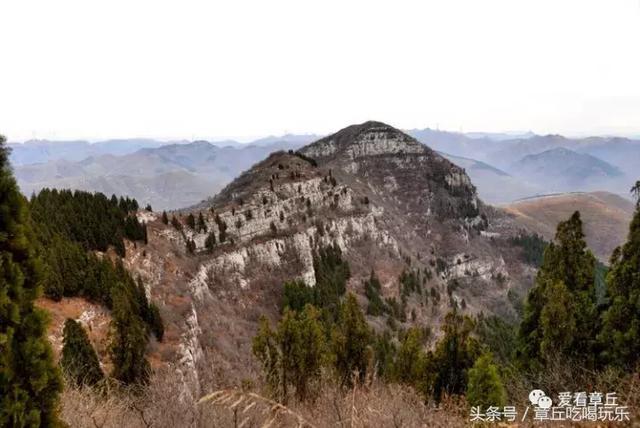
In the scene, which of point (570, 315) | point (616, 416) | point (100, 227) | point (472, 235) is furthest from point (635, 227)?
point (472, 235)

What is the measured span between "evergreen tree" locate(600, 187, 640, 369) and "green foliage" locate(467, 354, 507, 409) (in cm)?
567

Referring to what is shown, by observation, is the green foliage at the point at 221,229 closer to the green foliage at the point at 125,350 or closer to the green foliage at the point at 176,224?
the green foliage at the point at 176,224

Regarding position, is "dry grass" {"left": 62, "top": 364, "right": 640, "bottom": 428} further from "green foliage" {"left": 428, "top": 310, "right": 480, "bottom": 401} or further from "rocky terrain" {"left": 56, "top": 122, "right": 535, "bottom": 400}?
"green foliage" {"left": 428, "top": 310, "right": 480, "bottom": 401}

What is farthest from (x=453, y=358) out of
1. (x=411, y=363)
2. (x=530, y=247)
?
(x=530, y=247)

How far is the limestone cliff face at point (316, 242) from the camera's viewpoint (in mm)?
43219

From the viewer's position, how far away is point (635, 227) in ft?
70.9

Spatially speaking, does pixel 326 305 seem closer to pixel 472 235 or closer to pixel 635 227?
pixel 635 227

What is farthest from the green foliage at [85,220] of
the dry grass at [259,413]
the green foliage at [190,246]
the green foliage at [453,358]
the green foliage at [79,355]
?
the green foliage at [453,358]

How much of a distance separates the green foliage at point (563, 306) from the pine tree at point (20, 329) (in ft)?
73.8

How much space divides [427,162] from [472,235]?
31.4 metres

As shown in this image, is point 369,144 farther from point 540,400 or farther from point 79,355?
point 540,400

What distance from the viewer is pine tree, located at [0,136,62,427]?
904 centimetres

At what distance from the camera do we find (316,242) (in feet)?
259

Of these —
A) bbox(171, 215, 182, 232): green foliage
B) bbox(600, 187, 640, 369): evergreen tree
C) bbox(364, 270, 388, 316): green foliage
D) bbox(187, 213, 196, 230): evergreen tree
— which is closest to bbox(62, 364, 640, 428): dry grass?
bbox(600, 187, 640, 369): evergreen tree
